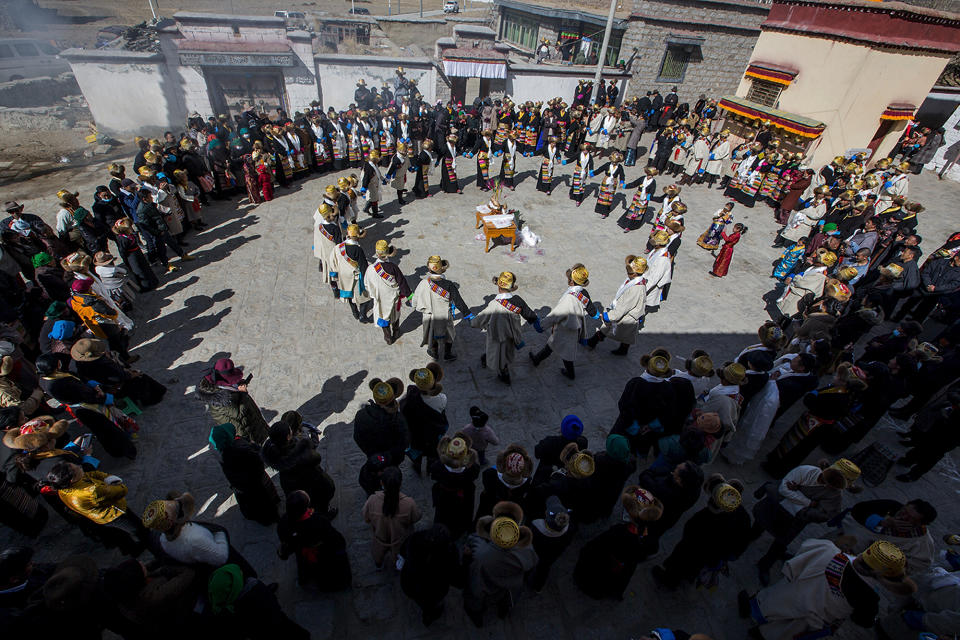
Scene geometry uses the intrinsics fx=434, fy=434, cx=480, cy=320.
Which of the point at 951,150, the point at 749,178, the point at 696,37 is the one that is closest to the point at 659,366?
the point at 749,178

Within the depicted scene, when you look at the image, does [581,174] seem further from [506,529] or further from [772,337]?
[506,529]

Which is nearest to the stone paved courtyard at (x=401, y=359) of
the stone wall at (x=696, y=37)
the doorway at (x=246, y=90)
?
the doorway at (x=246, y=90)

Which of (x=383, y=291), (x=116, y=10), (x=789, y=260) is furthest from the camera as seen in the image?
(x=116, y=10)

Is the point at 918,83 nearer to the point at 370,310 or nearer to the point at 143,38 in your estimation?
the point at 370,310

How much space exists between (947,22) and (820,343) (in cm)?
1589

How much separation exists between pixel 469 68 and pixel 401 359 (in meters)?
16.2

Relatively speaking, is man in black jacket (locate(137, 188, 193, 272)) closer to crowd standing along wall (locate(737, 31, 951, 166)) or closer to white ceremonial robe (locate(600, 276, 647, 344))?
white ceremonial robe (locate(600, 276, 647, 344))

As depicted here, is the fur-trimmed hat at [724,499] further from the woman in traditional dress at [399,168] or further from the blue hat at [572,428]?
the woman in traditional dress at [399,168]

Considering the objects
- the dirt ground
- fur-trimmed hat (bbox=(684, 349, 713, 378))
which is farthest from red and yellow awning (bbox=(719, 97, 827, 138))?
the dirt ground

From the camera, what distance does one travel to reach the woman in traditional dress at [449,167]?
477 inches

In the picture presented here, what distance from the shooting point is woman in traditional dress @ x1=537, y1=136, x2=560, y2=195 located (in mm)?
12453

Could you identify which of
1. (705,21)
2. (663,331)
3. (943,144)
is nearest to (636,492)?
(663,331)

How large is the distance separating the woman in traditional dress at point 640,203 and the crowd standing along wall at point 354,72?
478 inches

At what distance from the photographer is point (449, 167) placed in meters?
12.3
